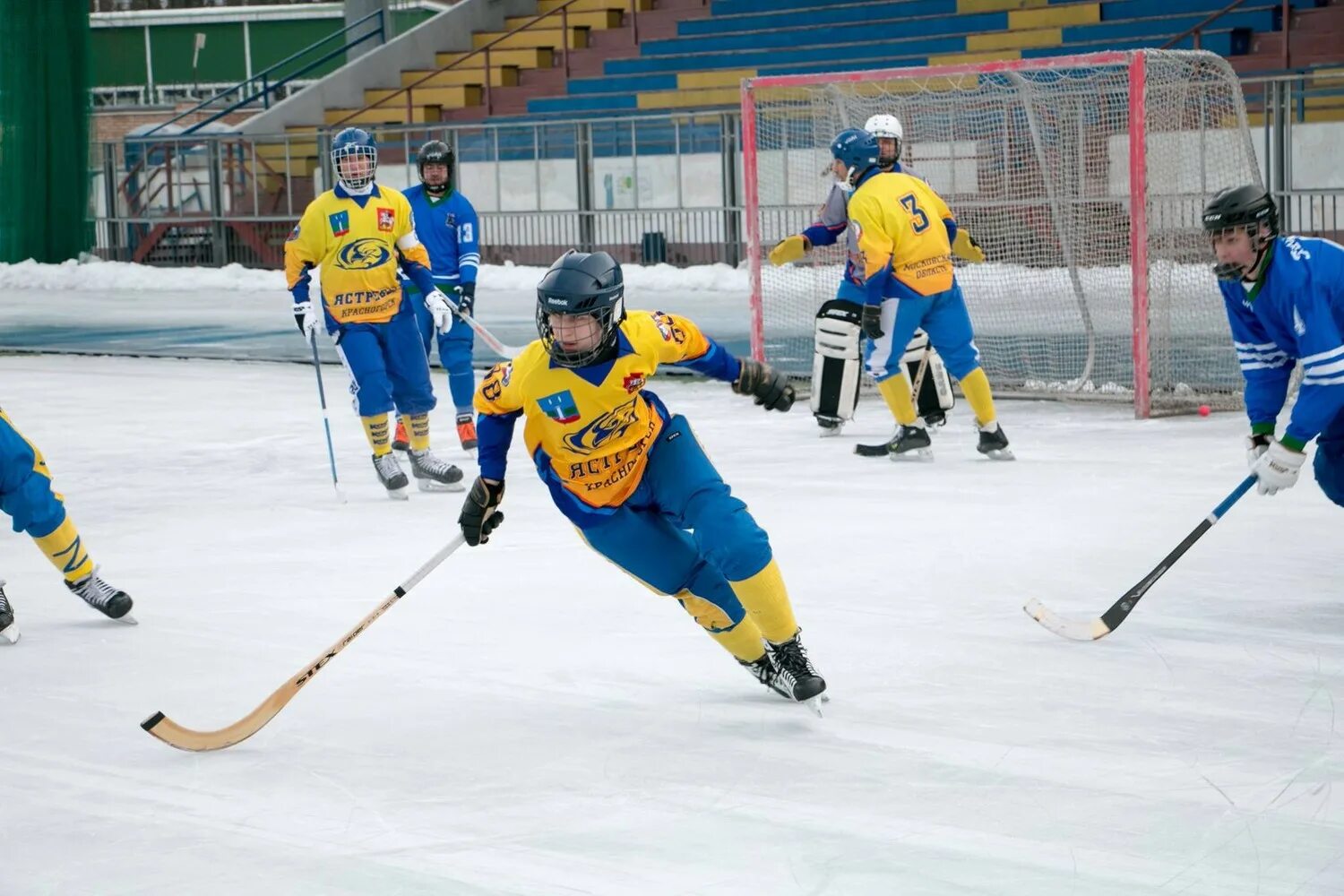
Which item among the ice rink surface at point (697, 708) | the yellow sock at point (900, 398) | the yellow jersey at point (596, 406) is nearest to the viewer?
the ice rink surface at point (697, 708)

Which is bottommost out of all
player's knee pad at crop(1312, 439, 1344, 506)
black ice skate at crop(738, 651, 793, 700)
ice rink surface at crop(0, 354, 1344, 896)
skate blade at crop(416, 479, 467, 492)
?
ice rink surface at crop(0, 354, 1344, 896)

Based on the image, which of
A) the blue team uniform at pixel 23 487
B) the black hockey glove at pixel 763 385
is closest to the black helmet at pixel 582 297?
the black hockey glove at pixel 763 385

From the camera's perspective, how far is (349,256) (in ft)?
23.0

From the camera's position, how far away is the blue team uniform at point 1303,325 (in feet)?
13.9

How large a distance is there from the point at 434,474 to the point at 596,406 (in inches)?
140

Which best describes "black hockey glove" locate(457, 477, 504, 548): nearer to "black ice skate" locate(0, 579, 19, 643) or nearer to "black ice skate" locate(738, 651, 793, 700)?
"black ice skate" locate(738, 651, 793, 700)

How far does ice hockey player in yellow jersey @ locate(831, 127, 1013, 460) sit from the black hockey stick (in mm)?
2837

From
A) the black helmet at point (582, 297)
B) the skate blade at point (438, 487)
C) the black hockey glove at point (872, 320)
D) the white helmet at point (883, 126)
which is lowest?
the skate blade at point (438, 487)

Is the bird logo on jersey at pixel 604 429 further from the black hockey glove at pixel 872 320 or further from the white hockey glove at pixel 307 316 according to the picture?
the black hockey glove at pixel 872 320

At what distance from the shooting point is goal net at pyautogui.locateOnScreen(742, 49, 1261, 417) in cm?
852

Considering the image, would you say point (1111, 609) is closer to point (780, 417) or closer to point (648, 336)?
point (648, 336)

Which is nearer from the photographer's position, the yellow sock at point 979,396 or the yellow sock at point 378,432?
the yellow sock at point 378,432

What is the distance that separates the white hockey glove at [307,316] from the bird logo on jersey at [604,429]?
11.1 feet

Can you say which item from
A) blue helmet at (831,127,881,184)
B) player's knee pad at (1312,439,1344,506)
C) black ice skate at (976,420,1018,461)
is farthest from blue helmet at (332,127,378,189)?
player's knee pad at (1312,439,1344,506)
